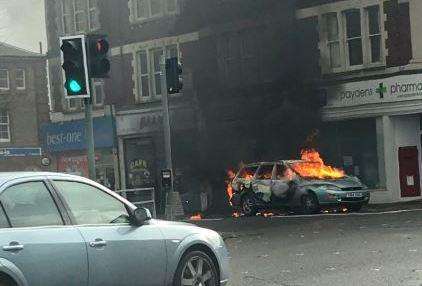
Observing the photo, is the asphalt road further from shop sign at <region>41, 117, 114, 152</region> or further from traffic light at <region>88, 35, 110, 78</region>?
shop sign at <region>41, 117, 114, 152</region>

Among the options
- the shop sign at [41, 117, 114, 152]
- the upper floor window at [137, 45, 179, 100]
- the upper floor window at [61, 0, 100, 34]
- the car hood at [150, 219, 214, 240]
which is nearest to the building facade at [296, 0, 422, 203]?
the upper floor window at [137, 45, 179, 100]

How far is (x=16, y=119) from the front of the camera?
151 ft

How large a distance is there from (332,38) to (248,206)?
804cm

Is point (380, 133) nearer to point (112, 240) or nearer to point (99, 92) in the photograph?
point (99, 92)

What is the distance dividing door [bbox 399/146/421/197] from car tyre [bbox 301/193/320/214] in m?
5.87

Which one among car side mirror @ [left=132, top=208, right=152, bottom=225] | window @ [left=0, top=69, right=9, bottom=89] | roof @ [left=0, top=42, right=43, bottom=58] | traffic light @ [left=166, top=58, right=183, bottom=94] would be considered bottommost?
car side mirror @ [left=132, top=208, right=152, bottom=225]

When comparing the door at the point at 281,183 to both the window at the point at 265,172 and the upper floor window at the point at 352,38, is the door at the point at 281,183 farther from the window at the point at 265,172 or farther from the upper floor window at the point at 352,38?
the upper floor window at the point at 352,38

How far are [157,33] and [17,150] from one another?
9.43 metres

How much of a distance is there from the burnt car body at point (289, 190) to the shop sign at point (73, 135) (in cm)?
1165

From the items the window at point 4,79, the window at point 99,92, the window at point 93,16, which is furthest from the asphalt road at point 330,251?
the window at point 4,79

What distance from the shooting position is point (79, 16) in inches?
1315

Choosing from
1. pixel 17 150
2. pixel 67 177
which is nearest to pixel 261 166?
pixel 17 150

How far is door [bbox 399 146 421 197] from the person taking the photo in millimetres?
23781

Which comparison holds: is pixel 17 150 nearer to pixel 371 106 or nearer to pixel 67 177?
pixel 371 106
